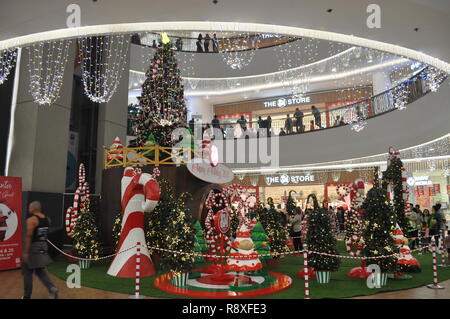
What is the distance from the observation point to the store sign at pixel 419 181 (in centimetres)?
1656

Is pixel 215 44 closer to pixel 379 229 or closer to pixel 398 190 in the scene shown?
pixel 398 190

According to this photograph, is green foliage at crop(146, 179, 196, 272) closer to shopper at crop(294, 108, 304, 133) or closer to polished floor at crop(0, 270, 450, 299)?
polished floor at crop(0, 270, 450, 299)

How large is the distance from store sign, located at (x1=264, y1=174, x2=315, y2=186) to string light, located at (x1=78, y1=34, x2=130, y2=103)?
1047 cm

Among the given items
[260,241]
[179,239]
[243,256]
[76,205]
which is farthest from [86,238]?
[243,256]

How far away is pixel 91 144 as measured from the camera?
12.8m

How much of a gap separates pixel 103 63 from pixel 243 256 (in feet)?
32.4

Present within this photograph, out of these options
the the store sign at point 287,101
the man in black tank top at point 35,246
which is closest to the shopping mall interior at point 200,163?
the man in black tank top at point 35,246

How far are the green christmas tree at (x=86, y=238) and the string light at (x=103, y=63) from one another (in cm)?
555

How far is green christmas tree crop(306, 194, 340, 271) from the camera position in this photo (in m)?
6.44

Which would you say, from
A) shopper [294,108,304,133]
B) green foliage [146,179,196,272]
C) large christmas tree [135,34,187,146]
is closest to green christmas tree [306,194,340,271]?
green foliage [146,179,196,272]

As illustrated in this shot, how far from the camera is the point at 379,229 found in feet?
21.0

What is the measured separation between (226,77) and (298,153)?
655cm

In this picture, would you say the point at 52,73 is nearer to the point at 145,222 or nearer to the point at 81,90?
the point at 81,90
